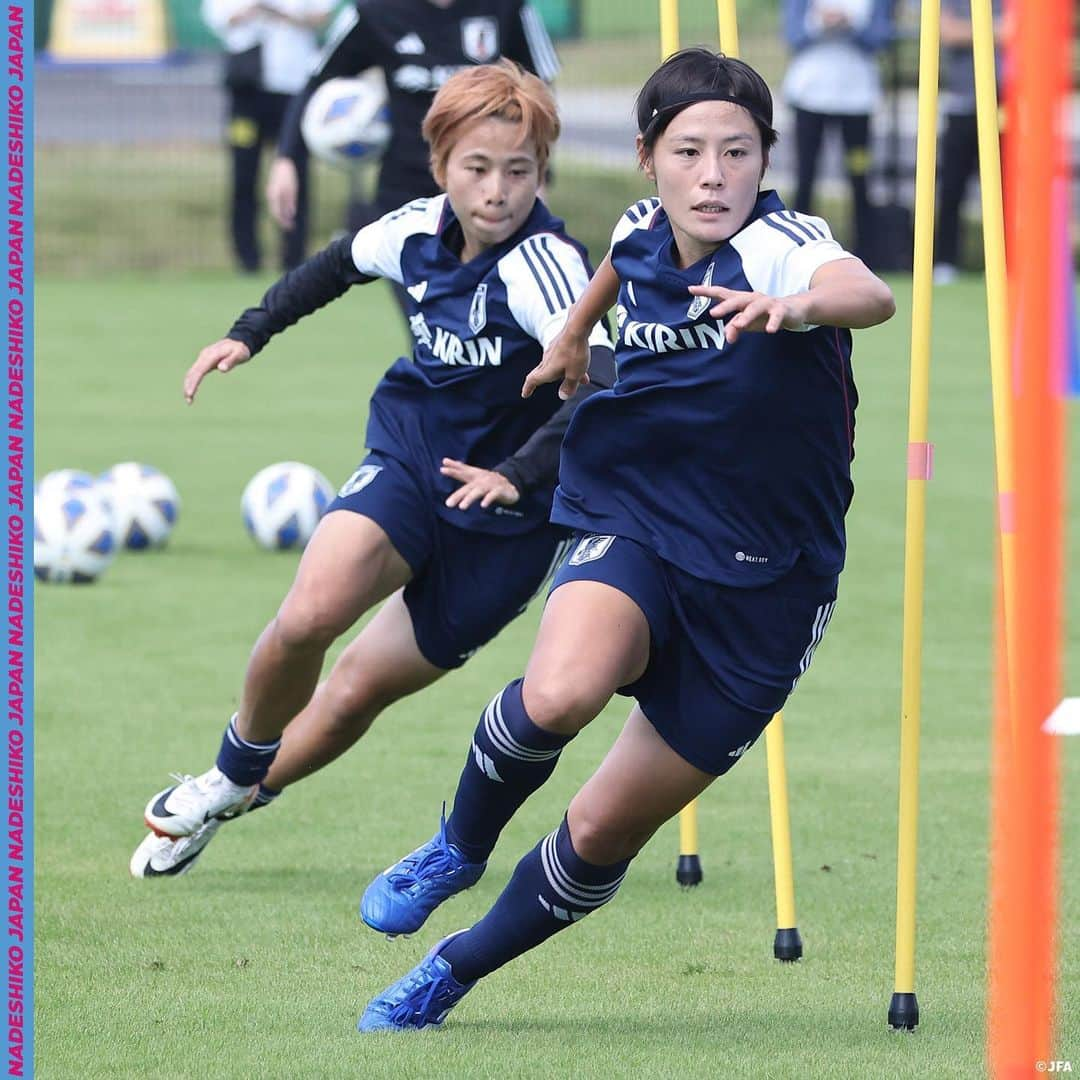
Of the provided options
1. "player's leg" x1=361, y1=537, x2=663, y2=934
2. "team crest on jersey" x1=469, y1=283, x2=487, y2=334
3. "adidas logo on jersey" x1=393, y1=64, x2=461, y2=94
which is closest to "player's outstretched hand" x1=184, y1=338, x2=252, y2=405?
"team crest on jersey" x1=469, y1=283, x2=487, y2=334

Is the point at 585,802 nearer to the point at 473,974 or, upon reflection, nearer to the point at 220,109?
the point at 473,974

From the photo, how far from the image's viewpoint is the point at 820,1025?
4258 mm

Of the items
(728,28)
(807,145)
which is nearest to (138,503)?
(728,28)

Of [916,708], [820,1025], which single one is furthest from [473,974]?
[916,708]

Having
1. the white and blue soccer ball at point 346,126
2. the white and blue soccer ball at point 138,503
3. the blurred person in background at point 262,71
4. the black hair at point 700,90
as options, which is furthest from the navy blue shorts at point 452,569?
the blurred person in background at point 262,71

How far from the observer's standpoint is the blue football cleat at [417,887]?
4.14 m

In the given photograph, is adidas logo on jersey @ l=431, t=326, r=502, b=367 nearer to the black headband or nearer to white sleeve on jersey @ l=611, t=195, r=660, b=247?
white sleeve on jersey @ l=611, t=195, r=660, b=247

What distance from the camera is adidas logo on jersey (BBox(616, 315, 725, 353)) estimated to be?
394cm

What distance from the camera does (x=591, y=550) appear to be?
4035 mm

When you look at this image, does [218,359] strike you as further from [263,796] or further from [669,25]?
[669,25]

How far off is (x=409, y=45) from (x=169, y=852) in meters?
3.94

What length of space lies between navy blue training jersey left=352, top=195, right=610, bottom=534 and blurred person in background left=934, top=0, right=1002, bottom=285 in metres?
12.6

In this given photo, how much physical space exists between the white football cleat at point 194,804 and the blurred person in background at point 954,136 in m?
13.0

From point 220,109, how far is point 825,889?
60.9 ft
